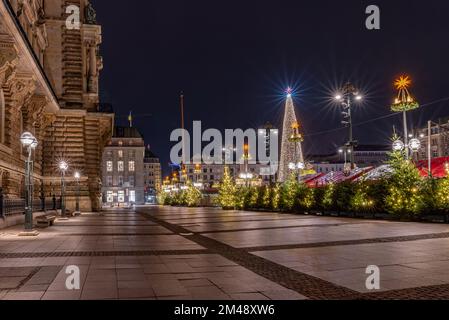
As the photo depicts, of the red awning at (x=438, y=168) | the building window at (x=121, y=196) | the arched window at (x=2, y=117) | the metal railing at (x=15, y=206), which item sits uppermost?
the arched window at (x=2, y=117)

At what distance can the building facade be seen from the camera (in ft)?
450

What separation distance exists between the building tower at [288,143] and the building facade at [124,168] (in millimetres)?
93735

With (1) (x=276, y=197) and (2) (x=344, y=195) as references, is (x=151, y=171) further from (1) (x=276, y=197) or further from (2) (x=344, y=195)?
(2) (x=344, y=195)

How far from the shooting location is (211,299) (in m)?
7.11

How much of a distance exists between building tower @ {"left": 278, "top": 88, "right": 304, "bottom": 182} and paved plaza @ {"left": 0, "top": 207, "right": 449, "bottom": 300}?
29710mm

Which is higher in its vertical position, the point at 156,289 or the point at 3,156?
the point at 3,156

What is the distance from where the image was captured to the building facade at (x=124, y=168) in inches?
5399

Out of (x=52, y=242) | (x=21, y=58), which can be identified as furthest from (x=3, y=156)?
(x=52, y=242)

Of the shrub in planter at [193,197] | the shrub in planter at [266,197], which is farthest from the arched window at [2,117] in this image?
the shrub in planter at [193,197]

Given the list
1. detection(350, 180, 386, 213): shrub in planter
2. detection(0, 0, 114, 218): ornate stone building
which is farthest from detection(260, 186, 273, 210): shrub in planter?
detection(0, 0, 114, 218): ornate stone building

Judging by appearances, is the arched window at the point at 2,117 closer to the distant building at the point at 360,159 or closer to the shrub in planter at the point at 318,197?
the shrub in planter at the point at 318,197

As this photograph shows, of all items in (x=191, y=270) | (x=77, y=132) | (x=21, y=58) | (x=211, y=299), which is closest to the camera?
(x=211, y=299)
